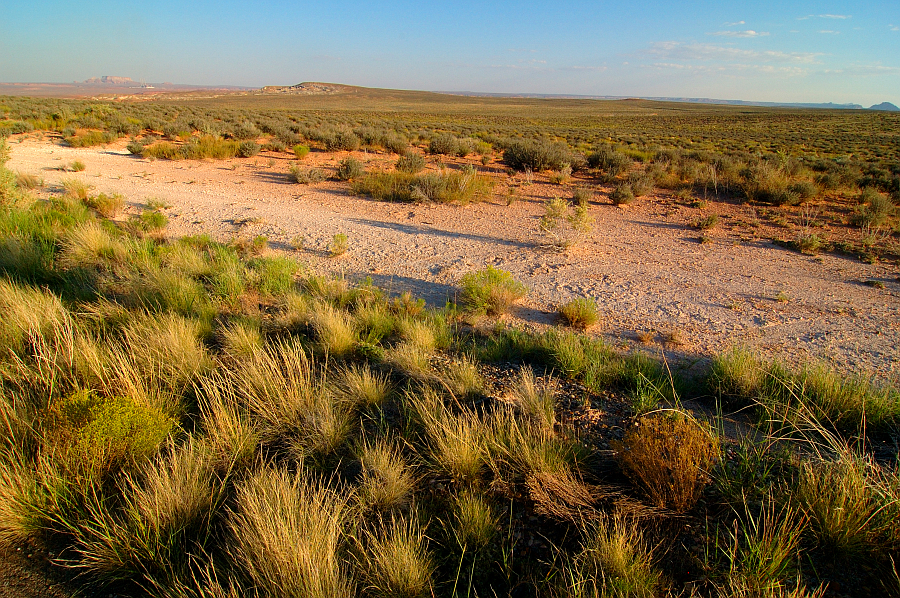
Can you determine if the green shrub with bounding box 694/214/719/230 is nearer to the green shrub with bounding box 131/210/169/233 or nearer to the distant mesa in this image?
the green shrub with bounding box 131/210/169/233

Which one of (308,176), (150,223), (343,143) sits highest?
(343,143)

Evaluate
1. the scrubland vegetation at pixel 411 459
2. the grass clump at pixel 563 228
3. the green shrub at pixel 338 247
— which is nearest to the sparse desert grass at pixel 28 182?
the scrubland vegetation at pixel 411 459

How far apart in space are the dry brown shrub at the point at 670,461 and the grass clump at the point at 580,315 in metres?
2.50

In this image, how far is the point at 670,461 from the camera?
265cm

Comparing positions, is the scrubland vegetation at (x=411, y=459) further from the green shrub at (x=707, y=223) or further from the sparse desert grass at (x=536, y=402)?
the green shrub at (x=707, y=223)

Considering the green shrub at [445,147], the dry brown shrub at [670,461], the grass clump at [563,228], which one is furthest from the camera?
the green shrub at [445,147]

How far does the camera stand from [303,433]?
314 centimetres

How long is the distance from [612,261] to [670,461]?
5.55 meters

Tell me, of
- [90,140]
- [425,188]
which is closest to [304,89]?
[90,140]

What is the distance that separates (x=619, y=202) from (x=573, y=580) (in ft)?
36.7

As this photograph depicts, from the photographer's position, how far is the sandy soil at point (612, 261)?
526 centimetres

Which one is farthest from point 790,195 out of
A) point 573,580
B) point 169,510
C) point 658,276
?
point 169,510

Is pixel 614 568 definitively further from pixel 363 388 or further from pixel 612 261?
pixel 612 261

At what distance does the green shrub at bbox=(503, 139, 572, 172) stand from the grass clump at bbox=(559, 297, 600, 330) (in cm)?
1100
